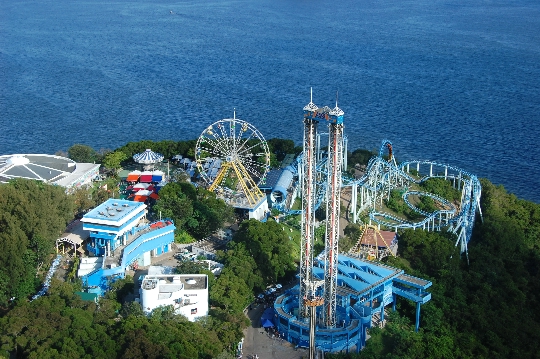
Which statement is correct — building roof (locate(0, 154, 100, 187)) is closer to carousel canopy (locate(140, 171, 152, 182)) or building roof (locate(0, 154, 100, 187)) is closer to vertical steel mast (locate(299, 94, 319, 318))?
carousel canopy (locate(140, 171, 152, 182))

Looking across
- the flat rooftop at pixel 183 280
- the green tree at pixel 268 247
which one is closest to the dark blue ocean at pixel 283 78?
the green tree at pixel 268 247

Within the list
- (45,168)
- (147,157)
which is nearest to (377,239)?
(147,157)

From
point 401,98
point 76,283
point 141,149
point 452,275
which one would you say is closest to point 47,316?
point 76,283

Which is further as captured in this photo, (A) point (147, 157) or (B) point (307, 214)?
(A) point (147, 157)

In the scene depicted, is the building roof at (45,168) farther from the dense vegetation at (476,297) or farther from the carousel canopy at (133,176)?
the dense vegetation at (476,297)

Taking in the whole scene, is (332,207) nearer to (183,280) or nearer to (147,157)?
(183,280)
